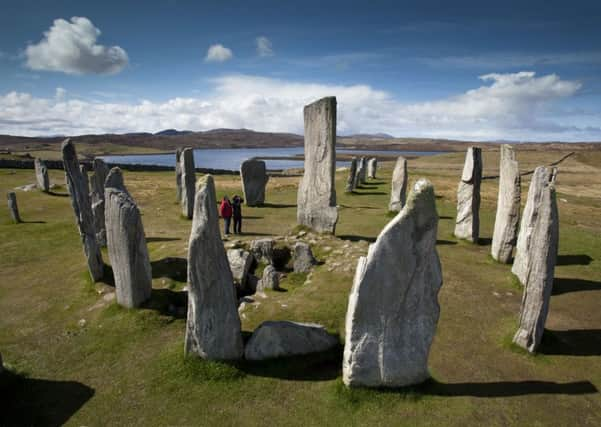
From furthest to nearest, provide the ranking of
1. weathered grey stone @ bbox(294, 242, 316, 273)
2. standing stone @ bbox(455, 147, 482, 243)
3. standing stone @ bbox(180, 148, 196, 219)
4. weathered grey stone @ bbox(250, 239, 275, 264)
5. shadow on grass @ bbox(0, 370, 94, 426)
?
1. standing stone @ bbox(180, 148, 196, 219)
2. standing stone @ bbox(455, 147, 482, 243)
3. weathered grey stone @ bbox(250, 239, 275, 264)
4. weathered grey stone @ bbox(294, 242, 316, 273)
5. shadow on grass @ bbox(0, 370, 94, 426)

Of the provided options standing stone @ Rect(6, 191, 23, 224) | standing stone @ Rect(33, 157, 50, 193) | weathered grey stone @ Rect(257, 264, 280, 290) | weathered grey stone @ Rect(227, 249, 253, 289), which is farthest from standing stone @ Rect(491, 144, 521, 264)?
standing stone @ Rect(33, 157, 50, 193)

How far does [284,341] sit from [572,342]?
7.20 metres

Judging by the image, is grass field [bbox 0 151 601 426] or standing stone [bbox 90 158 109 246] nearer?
grass field [bbox 0 151 601 426]

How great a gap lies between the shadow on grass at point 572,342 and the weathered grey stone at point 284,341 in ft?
17.3

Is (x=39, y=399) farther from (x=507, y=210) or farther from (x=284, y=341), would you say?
(x=507, y=210)

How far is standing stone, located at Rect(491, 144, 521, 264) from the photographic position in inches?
517

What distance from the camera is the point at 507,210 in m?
13.3

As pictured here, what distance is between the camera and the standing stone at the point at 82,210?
39.4 feet

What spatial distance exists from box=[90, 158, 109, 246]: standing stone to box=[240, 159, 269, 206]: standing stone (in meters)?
9.24

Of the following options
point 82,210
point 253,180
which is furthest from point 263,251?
point 253,180

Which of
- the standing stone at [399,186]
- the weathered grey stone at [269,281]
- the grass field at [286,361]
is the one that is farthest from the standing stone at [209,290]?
the standing stone at [399,186]

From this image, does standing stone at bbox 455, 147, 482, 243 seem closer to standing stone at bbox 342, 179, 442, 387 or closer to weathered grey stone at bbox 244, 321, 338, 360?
standing stone at bbox 342, 179, 442, 387

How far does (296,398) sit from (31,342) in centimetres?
725

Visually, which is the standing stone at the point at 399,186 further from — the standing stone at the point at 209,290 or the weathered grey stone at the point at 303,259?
the standing stone at the point at 209,290
